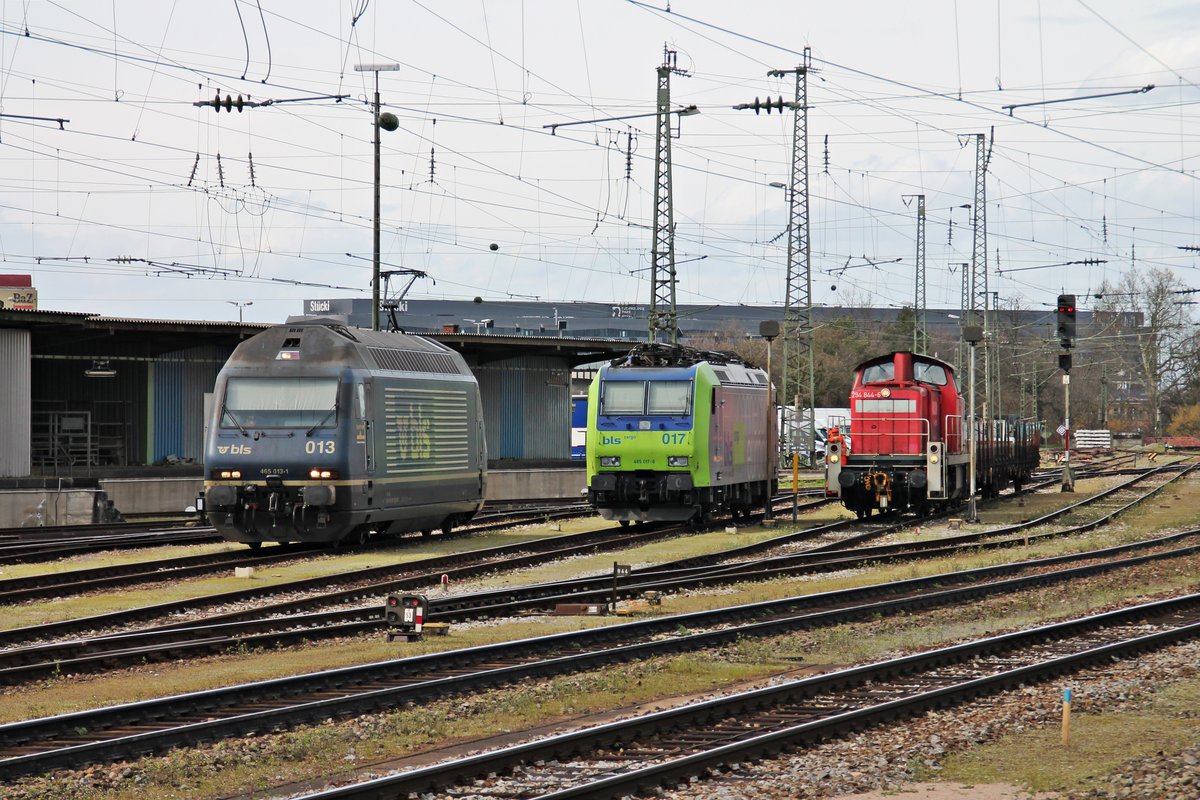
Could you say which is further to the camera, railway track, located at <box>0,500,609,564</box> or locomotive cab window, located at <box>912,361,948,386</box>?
locomotive cab window, located at <box>912,361,948,386</box>

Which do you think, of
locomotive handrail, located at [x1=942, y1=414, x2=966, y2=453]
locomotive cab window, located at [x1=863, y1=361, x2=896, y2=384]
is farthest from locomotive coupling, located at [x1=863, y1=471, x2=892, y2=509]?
locomotive cab window, located at [x1=863, y1=361, x2=896, y2=384]

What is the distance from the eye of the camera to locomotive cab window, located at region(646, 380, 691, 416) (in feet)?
92.1

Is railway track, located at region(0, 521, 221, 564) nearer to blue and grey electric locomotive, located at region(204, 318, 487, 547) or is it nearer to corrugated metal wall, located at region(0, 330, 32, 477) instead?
blue and grey electric locomotive, located at region(204, 318, 487, 547)

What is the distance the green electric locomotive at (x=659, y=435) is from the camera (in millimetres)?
28000

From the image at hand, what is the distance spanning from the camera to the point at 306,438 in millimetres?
22922

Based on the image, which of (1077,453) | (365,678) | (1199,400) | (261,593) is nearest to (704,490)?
(261,593)

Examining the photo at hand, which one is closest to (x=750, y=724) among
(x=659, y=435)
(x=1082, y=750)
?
(x=1082, y=750)

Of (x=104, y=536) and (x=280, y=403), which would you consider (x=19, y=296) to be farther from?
(x=280, y=403)

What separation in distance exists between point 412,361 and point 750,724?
1627 cm

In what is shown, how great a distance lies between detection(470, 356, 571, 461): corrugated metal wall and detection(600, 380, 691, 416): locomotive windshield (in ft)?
64.3

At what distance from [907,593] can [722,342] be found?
87.5 meters

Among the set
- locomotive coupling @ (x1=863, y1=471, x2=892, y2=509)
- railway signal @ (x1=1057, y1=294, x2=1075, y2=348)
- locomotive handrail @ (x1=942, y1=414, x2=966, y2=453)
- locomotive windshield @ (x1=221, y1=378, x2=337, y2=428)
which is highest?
railway signal @ (x1=1057, y1=294, x2=1075, y2=348)

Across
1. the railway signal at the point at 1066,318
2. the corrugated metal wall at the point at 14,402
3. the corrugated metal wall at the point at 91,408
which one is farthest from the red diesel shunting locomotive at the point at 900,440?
the corrugated metal wall at the point at 91,408

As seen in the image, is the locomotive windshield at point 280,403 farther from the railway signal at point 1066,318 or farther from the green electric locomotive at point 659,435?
the railway signal at point 1066,318
